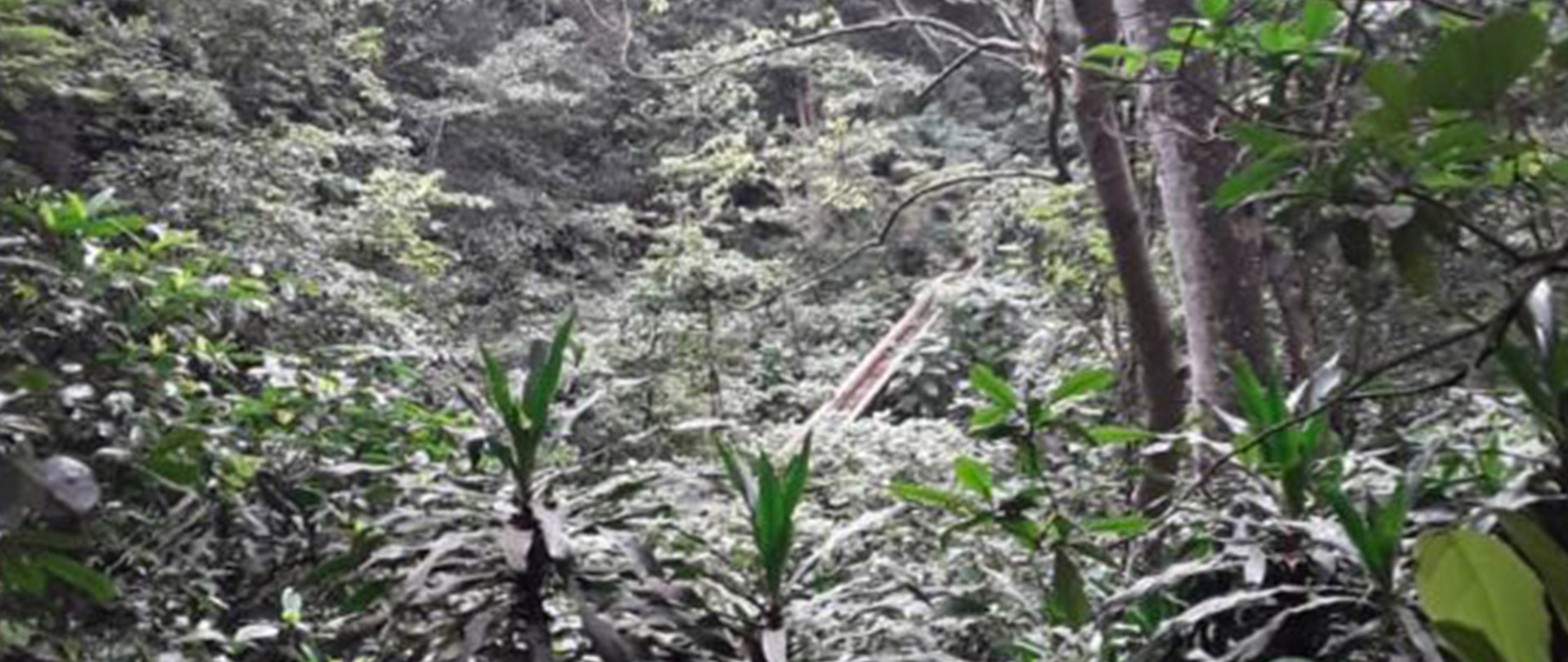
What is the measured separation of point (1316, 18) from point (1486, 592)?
658mm

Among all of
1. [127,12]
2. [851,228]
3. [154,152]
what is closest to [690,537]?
[154,152]

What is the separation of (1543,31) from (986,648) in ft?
6.06

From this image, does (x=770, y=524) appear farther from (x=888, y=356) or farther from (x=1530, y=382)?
(x=888, y=356)

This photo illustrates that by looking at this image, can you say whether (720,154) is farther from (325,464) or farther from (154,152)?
(325,464)

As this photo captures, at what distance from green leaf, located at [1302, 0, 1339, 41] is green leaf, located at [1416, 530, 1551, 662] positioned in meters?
0.62

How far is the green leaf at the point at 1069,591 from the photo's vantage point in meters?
1.59

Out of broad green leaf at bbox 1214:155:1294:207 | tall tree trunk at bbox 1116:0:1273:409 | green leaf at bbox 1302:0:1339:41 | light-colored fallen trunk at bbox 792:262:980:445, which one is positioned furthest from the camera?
light-colored fallen trunk at bbox 792:262:980:445

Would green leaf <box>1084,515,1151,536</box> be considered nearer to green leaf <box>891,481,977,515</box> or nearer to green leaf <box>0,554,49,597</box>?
green leaf <box>891,481,977,515</box>

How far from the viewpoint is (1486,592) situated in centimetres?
72

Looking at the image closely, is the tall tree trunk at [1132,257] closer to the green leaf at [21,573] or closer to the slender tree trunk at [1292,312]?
the slender tree trunk at [1292,312]

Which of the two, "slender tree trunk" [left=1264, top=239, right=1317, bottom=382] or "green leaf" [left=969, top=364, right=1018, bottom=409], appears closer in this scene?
"green leaf" [left=969, top=364, right=1018, bottom=409]

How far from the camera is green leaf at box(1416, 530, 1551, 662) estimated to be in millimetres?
716

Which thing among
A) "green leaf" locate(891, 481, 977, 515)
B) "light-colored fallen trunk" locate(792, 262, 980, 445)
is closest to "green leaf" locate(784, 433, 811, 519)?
"green leaf" locate(891, 481, 977, 515)

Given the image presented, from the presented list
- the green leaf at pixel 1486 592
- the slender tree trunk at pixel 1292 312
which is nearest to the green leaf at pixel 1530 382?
the green leaf at pixel 1486 592
